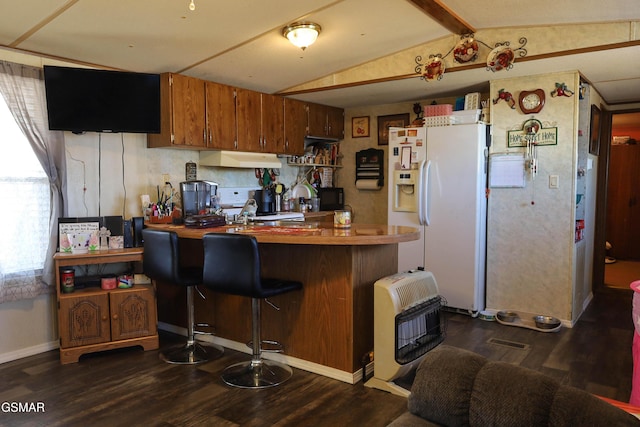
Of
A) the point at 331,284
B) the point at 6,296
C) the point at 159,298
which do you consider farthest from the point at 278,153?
the point at 6,296

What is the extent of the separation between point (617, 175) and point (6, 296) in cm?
879

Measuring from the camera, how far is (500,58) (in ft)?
12.2

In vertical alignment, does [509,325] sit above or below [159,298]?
below

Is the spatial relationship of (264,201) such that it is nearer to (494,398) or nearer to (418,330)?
(418,330)

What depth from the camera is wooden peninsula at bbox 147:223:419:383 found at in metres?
2.89

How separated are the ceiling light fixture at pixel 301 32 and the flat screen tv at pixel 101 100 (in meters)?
1.33

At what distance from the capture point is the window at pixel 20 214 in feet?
11.2

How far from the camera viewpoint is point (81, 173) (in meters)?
3.87

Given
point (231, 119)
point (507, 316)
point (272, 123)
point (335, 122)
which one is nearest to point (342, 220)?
point (231, 119)

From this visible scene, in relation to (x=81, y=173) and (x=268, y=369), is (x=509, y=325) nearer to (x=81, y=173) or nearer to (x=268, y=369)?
(x=268, y=369)

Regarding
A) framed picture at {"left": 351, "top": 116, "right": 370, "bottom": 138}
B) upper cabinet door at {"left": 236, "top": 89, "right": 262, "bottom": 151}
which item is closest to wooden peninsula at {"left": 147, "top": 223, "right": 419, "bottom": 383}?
upper cabinet door at {"left": 236, "top": 89, "right": 262, "bottom": 151}

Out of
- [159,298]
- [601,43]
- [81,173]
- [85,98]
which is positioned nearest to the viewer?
[601,43]

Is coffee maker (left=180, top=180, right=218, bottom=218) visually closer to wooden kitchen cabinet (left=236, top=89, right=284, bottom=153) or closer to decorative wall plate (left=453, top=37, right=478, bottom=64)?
wooden kitchen cabinet (left=236, top=89, right=284, bottom=153)

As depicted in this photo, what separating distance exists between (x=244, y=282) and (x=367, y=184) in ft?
11.2
